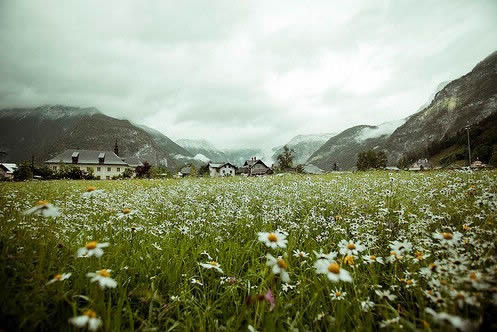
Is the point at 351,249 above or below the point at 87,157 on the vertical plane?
below

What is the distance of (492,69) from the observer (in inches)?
7387

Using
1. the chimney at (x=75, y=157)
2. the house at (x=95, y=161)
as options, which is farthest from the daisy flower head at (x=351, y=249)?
the chimney at (x=75, y=157)

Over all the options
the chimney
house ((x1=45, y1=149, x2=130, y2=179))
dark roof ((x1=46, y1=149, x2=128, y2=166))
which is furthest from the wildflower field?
the chimney

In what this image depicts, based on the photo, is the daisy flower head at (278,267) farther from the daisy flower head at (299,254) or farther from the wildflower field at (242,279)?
the daisy flower head at (299,254)

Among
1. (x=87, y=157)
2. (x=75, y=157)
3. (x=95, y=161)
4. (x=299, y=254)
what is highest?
(x=87, y=157)

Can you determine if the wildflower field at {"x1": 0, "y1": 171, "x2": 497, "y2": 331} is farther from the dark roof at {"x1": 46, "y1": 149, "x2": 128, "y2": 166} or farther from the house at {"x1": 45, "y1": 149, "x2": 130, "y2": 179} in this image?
the dark roof at {"x1": 46, "y1": 149, "x2": 128, "y2": 166}

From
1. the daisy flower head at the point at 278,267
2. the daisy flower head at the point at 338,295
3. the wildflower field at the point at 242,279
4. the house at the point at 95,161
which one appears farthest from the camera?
the house at the point at 95,161

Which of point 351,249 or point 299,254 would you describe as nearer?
point 351,249

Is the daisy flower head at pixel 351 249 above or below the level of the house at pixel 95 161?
below

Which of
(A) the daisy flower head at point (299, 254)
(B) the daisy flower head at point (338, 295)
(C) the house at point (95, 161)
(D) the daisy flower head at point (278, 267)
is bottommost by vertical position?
(B) the daisy flower head at point (338, 295)

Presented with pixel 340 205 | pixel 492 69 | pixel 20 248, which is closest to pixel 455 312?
pixel 20 248

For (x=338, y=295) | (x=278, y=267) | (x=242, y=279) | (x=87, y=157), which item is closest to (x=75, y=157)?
(x=87, y=157)

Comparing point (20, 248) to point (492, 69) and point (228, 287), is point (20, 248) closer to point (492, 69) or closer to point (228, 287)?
point (228, 287)

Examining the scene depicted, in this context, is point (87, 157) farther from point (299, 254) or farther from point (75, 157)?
point (299, 254)
